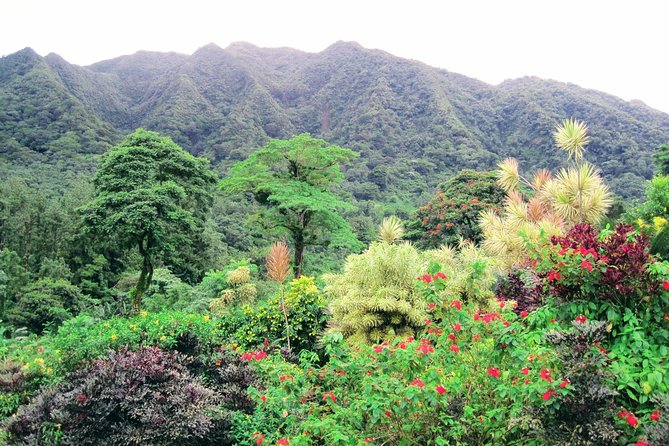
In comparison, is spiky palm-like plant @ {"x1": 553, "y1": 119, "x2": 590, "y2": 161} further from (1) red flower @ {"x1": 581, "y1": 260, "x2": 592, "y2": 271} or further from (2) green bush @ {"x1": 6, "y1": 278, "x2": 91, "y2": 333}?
(2) green bush @ {"x1": 6, "y1": 278, "x2": 91, "y2": 333}

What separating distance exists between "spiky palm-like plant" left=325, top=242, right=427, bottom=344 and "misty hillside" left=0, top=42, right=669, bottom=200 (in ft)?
98.3

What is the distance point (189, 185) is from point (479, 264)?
10289mm

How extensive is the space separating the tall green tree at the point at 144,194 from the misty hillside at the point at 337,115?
894 inches

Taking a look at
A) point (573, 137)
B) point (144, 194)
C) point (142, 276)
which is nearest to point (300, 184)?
point (144, 194)

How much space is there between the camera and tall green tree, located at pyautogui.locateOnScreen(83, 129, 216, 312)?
1027 centimetres

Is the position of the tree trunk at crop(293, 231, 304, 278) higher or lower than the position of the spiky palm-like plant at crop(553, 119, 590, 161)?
lower

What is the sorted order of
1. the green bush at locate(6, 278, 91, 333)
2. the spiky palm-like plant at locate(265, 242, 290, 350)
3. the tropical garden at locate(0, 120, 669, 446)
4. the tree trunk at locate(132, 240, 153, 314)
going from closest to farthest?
the tropical garden at locate(0, 120, 669, 446)
the spiky palm-like plant at locate(265, 242, 290, 350)
the tree trunk at locate(132, 240, 153, 314)
the green bush at locate(6, 278, 91, 333)

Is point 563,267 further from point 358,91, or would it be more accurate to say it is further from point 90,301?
point 358,91

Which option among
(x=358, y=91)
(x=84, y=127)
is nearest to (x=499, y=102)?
(x=358, y=91)

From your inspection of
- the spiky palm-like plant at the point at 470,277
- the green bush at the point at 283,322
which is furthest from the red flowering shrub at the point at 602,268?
the green bush at the point at 283,322

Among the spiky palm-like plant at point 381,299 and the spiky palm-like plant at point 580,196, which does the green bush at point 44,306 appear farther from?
the spiky palm-like plant at point 580,196

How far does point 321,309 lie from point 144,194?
560 cm

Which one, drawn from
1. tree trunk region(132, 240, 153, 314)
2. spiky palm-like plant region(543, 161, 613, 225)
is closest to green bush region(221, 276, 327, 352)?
tree trunk region(132, 240, 153, 314)

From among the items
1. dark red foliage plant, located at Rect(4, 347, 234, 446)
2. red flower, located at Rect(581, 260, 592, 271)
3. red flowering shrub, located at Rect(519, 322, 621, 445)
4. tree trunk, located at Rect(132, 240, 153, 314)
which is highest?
red flower, located at Rect(581, 260, 592, 271)
